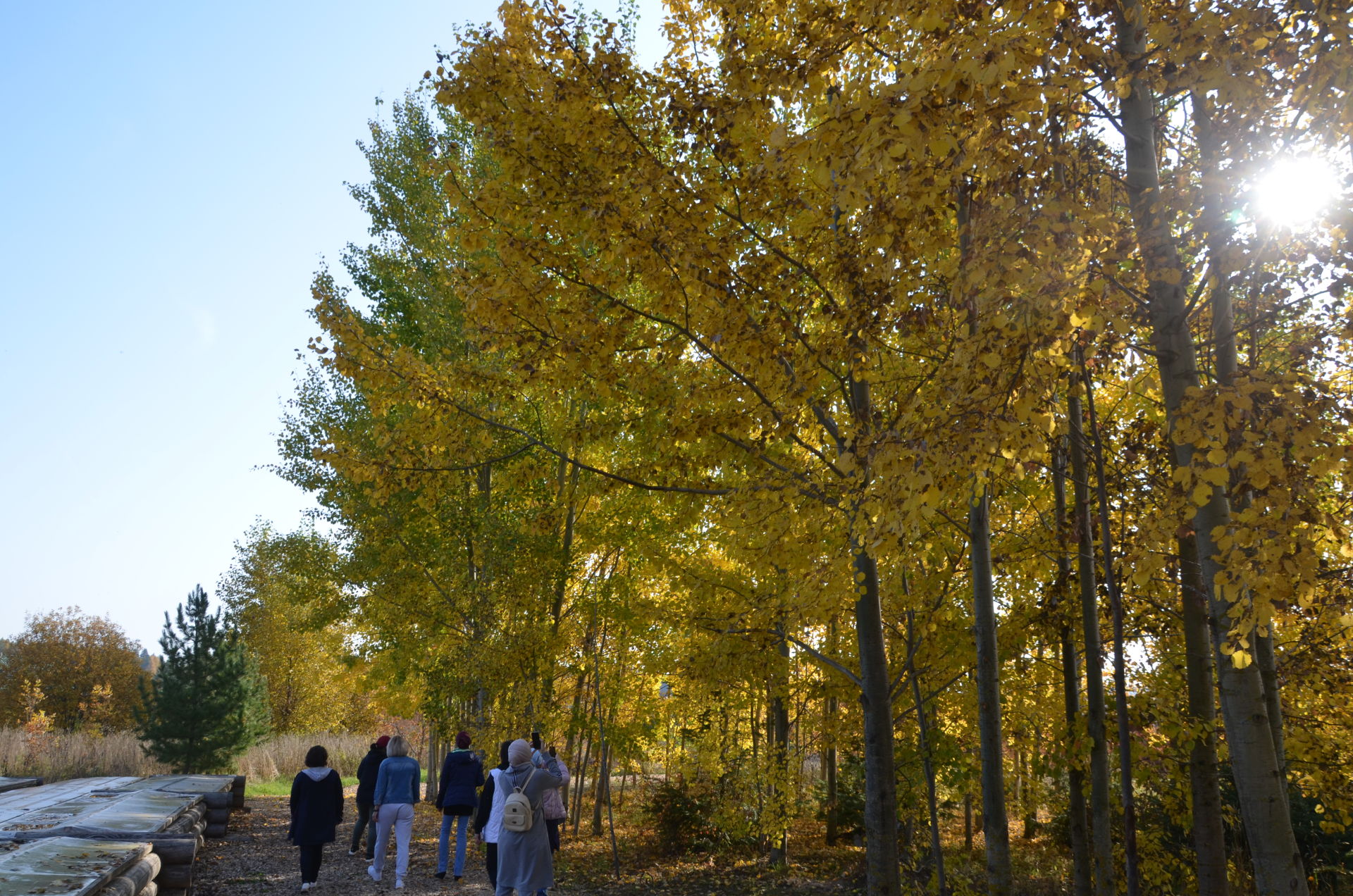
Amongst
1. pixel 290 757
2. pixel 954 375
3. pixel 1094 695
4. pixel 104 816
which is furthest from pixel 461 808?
pixel 290 757

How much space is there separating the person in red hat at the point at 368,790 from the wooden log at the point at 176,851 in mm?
2895

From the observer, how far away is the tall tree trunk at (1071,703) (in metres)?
6.88

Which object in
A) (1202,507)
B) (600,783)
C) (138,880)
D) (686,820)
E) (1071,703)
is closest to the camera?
(1202,507)

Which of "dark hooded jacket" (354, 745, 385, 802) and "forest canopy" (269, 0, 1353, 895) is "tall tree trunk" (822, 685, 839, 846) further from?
"dark hooded jacket" (354, 745, 385, 802)

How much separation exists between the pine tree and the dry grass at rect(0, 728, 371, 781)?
53 cm

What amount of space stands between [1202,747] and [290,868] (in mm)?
10669

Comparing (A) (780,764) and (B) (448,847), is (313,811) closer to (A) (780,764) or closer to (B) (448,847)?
(B) (448,847)

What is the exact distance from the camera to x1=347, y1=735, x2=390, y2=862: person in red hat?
11.3 meters

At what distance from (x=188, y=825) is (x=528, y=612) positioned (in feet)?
15.3

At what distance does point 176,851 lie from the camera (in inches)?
310

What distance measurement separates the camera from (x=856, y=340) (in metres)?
5.32

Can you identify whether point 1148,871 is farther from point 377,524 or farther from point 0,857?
point 377,524

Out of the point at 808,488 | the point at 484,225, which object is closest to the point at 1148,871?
the point at 808,488

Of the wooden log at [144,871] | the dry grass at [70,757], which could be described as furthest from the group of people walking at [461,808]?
the dry grass at [70,757]
